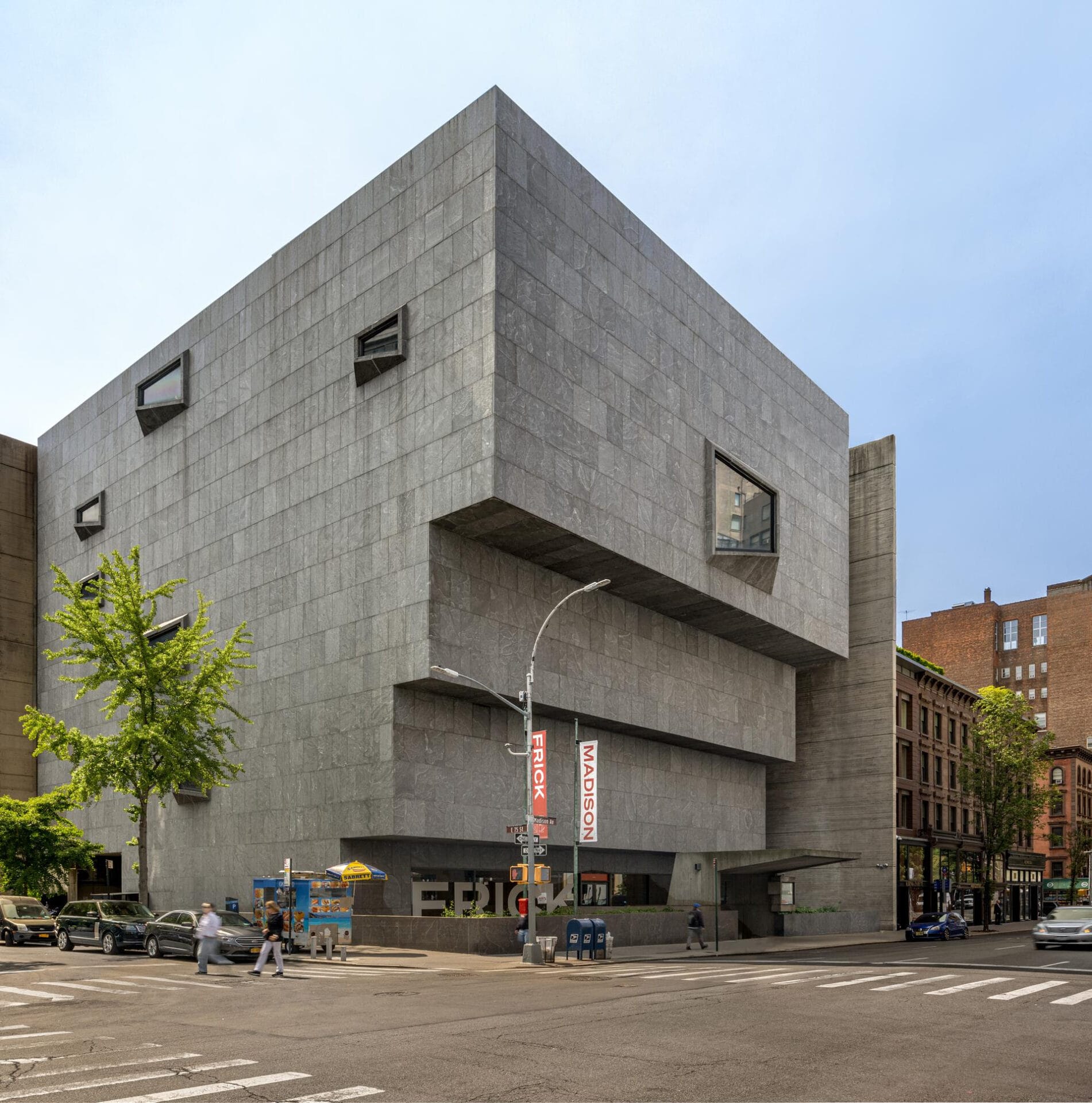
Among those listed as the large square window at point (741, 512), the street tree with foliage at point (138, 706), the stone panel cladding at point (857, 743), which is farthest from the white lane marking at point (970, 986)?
the stone panel cladding at point (857, 743)

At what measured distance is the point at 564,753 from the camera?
5144 cm

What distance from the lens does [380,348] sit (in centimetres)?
4709

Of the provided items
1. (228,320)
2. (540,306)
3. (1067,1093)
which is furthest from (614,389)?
(1067,1093)

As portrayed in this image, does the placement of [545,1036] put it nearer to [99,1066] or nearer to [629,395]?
[99,1066]

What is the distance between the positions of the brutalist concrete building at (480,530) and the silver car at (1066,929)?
10991 mm

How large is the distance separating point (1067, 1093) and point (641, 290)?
43160mm

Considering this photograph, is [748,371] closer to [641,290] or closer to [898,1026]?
[641,290]

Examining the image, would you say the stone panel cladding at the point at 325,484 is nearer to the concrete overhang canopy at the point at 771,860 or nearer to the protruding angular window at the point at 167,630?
the protruding angular window at the point at 167,630

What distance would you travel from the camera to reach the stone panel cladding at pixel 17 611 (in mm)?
68625

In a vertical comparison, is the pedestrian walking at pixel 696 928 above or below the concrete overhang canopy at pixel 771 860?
below

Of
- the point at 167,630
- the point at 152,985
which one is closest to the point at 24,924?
the point at 152,985

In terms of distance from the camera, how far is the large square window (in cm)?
5569

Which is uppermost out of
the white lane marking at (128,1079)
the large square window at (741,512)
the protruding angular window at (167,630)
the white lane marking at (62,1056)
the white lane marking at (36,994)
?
the large square window at (741,512)

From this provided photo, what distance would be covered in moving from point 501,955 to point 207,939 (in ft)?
38.7
